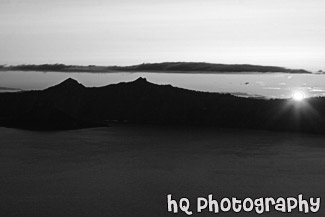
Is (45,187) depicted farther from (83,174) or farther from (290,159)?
(290,159)

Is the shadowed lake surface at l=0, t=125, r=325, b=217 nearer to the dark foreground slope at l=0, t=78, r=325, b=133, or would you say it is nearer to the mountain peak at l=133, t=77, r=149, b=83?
the dark foreground slope at l=0, t=78, r=325, b=133

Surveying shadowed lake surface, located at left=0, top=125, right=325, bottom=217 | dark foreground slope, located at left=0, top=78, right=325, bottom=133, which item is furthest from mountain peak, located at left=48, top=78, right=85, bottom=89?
shadowed lake surface, located at left=0, top=125, right=325, bottom=217

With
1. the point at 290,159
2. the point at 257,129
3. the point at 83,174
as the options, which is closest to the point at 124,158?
the point at 83,174

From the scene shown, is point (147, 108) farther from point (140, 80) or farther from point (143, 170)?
point (143, 170)

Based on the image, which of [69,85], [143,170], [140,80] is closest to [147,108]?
[140,80]

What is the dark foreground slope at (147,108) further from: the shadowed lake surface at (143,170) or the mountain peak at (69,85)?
the shadowed lake surface at (143,170)
